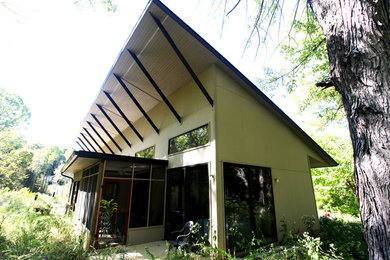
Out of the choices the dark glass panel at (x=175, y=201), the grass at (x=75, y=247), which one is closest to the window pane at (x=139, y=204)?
the dark glass panel at (x=175, y=201)

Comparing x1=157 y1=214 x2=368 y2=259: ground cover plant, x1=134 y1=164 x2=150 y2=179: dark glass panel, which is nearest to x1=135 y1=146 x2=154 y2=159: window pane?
x1=134 y1=164 x2=150 y2=179: dark glass panel

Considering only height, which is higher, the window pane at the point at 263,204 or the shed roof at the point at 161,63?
the shed roof at the point at 161,63

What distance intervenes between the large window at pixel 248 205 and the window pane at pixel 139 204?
3341 mm

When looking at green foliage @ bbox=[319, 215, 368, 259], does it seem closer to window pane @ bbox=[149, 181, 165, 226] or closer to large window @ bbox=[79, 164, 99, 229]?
window pane @ bbox=[149, 181, 165, 226]

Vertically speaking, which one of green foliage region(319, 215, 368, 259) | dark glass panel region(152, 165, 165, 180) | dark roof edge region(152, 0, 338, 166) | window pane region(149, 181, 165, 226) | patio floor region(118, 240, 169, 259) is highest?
dark roof edge region(152, 0, 338, 166)

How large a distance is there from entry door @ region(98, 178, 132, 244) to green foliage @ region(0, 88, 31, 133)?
26.1 metres

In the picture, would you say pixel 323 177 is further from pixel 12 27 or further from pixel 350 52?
pixel 12 27

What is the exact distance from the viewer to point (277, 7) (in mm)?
Result: 3152

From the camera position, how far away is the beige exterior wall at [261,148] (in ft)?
20.3

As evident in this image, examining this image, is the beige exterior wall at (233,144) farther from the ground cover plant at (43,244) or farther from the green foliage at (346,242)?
the ground cover plant at (43,244)

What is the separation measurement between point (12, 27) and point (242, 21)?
13.2 ft

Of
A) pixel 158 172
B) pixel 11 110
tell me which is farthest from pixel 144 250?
pixel 11 110

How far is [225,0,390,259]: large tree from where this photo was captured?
5.29ft

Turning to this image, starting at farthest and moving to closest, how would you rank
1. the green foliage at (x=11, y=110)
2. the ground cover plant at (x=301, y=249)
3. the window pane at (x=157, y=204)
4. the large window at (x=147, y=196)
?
the green foliage at (x=11, y=110), the window pane at (x=157, y=204), the large window at (x=147, y=196), the ground cover plant at (x=301, y=249)
